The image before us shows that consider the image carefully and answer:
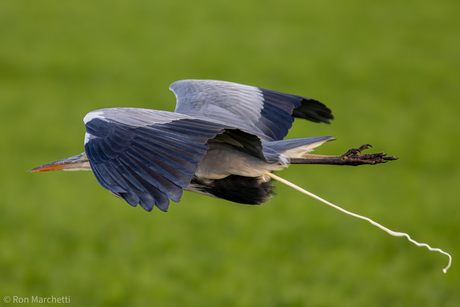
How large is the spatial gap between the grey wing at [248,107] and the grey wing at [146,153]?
1.01 m

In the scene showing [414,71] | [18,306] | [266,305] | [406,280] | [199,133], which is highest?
[414,71]

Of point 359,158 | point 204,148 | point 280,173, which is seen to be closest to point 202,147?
point 204,148

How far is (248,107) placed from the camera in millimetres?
5043

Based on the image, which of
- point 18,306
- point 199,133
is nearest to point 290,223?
point 18,306

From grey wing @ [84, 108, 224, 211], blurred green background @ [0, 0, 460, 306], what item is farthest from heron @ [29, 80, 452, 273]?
blurred green background @ [0, 0, 460, 306]

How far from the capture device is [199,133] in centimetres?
355

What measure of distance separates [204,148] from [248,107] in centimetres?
164

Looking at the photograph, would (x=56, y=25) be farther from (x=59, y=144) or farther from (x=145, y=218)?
(x=145, y=218)

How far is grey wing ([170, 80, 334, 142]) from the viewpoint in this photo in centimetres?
482

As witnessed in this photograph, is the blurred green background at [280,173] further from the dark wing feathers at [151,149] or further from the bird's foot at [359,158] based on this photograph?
the dark wing feathers at [151,149]

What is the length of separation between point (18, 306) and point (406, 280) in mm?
4994

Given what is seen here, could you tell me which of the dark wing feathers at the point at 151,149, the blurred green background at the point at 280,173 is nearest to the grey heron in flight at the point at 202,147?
the dark wing feathers at the point at 151,149

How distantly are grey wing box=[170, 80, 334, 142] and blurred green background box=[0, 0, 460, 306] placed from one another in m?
3.11

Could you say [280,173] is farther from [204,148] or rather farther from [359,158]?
[204,148]
